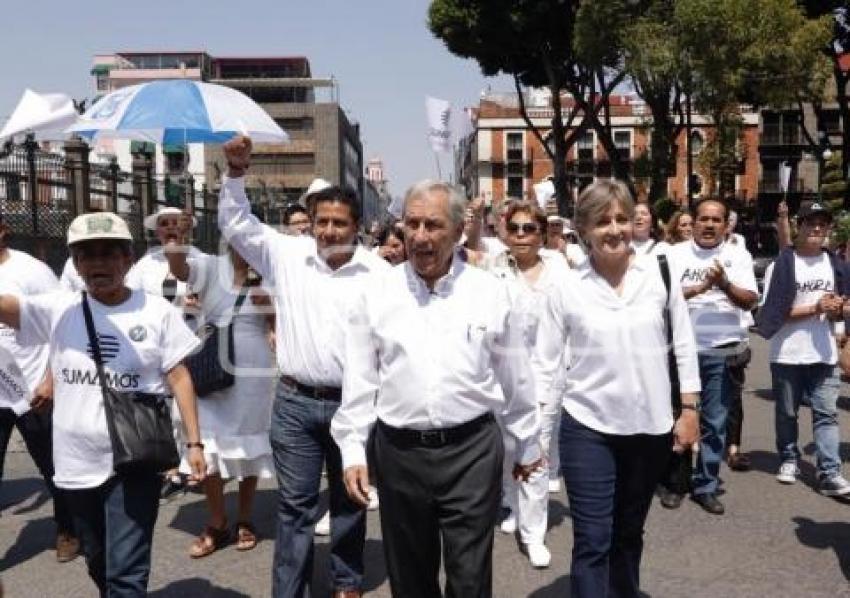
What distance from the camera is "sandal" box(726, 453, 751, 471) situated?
6.46 meters

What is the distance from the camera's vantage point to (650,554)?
4797 millimetres

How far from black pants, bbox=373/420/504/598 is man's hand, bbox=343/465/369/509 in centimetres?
9

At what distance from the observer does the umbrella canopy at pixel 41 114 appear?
610 centimetres

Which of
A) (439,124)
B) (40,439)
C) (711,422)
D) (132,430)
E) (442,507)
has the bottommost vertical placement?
(711,422)

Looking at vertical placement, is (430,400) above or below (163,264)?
below

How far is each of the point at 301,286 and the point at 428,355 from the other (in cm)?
109

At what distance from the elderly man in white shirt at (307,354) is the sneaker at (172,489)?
7.64 ft

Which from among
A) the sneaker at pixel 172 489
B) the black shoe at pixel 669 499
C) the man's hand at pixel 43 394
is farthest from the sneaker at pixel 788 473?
the man's hand at pixel 43 394

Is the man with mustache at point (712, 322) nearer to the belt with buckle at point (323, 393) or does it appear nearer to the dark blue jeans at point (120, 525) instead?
the belt with buckle at point (323, 393)

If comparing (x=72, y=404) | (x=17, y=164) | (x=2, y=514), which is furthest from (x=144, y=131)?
(x=17, y=164)

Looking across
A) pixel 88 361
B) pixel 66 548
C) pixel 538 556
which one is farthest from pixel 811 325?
pixel 66 548

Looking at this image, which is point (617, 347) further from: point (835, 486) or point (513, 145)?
point (513, 145)

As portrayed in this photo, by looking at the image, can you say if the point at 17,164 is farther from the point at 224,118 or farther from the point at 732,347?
the point at 732,347

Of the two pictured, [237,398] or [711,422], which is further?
[711,422]
